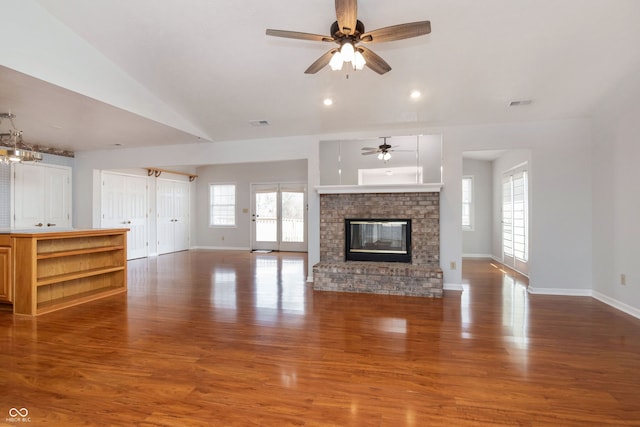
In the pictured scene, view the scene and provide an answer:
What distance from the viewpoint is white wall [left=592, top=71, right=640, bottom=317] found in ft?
11.9

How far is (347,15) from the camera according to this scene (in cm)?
224

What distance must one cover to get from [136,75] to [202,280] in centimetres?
329

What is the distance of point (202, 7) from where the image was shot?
9.64 feet

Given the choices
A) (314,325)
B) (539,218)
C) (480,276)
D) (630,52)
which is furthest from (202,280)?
(630,52)

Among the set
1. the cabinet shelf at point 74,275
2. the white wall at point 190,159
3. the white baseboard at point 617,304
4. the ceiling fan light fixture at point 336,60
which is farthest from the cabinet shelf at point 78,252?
the white baseboard at point 617,304

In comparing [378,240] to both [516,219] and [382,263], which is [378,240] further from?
[516,219]

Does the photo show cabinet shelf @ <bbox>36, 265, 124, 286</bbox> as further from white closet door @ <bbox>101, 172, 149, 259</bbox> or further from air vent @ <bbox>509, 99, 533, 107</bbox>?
air vent @ <bbox>509, 99, 533, 107</bbox>

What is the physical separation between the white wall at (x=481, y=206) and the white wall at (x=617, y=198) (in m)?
3.36

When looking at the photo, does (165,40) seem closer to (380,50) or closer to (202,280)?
(380,50)

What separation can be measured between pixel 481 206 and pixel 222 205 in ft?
24.3

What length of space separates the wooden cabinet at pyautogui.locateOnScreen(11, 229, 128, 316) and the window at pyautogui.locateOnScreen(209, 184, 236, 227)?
5001 millimetres

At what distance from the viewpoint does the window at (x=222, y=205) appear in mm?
9875

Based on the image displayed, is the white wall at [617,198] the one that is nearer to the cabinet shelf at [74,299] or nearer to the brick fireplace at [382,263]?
the brick fireplace at [382,263]

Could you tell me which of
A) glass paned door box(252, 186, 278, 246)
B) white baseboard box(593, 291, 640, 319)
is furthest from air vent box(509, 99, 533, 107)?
glass paned door box(252, 186, 278, 246)
